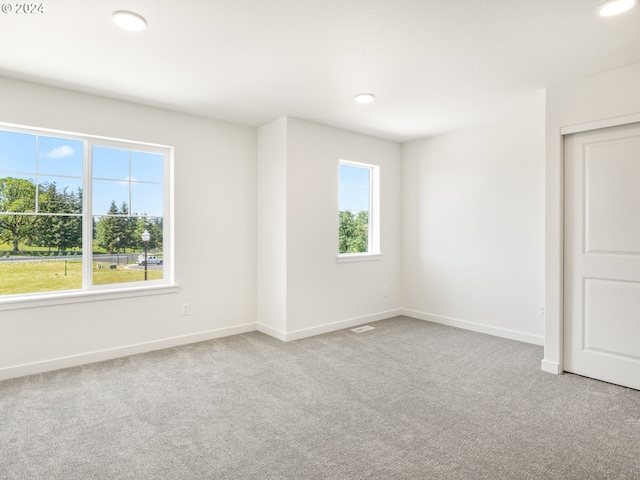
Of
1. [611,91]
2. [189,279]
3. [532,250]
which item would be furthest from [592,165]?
[189,279]

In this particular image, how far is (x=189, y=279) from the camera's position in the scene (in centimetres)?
404

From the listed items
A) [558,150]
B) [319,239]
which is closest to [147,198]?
[319,239]

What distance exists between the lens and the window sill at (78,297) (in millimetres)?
3094

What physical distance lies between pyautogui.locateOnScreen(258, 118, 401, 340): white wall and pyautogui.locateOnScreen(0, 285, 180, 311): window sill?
1.14m

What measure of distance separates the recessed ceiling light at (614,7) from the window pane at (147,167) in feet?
12.4

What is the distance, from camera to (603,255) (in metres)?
2.96

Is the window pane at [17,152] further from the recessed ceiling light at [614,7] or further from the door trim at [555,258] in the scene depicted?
the door trim at [555,258]

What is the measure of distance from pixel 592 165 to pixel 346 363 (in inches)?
103

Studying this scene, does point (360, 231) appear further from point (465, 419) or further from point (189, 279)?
point (465, 419)

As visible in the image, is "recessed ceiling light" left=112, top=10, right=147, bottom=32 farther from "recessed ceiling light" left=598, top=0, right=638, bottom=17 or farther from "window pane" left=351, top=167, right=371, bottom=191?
"window pane" left=351, top=167, right=371, bottom=191

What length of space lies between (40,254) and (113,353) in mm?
1097

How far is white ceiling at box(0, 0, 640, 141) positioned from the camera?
2152 millimetres

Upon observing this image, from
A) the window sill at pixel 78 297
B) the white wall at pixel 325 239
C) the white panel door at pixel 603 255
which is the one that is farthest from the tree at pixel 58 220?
the white panel door at pixel 603 255

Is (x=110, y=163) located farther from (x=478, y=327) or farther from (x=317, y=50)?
(x=478, y=327)
